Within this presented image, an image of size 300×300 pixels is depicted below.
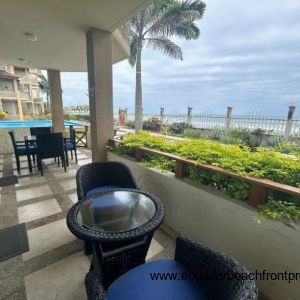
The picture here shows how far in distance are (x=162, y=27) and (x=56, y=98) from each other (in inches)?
221

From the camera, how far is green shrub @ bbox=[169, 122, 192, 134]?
10598 mm

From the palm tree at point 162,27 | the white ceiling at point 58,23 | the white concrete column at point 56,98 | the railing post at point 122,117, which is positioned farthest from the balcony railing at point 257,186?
the railing post at point 122,117

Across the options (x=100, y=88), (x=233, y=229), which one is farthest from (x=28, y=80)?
(x=233, y=229)

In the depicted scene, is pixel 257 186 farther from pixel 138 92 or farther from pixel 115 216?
pixel 138 92

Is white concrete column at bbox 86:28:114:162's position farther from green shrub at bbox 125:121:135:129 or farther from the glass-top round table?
→ green shrub at bbox 125:121:135:129

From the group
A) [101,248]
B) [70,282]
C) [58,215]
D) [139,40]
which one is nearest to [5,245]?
[58,215]

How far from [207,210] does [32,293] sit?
1515 millimetres

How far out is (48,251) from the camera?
185 cm

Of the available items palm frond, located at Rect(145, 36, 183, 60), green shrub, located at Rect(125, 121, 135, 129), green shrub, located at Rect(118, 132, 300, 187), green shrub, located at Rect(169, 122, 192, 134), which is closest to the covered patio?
green shrub, located at Rect(118, 132, 300, 187)

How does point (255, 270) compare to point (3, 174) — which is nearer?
point (255, 270)

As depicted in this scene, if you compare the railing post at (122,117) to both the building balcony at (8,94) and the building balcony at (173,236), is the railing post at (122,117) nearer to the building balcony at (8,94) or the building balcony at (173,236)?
the building balcony at (173,236)

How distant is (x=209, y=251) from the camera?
3.16 ft

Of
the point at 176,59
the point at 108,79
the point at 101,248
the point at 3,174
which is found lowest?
the point at 3,174

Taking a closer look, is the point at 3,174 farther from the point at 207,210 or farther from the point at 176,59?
the point at 176,59
